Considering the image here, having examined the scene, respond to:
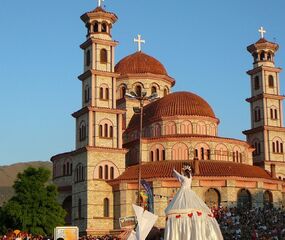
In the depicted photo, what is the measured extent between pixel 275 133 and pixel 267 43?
11.0 metres

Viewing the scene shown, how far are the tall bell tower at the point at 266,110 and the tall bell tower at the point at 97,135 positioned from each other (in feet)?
60.9

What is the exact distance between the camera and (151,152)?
6069 cm

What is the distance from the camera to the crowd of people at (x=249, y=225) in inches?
1393

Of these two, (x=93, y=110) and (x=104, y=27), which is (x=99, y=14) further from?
(x=93, y=110)

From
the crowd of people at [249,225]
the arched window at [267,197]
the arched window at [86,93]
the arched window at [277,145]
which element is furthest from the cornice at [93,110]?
the arched window at [277,145]

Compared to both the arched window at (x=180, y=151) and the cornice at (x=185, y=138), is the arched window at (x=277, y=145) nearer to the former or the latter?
the cornice at (x=185, y=138)

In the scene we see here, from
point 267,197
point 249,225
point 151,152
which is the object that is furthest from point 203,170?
point 249,225

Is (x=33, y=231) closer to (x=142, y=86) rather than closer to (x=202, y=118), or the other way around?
(x=202, y=118)

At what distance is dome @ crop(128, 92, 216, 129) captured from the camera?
206 feet

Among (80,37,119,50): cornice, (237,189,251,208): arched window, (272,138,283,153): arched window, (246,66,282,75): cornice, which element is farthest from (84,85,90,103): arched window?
(272,138,283,153): arched window

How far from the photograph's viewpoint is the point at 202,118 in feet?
206

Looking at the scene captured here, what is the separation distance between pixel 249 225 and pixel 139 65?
37.0 meters

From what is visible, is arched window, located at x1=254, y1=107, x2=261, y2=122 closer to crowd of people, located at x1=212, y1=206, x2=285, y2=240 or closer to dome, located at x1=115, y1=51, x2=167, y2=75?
dome, located at x1=115, y1=51, x2=167, y2=75

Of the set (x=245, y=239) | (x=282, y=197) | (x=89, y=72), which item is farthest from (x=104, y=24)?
(x=245, y=239)
